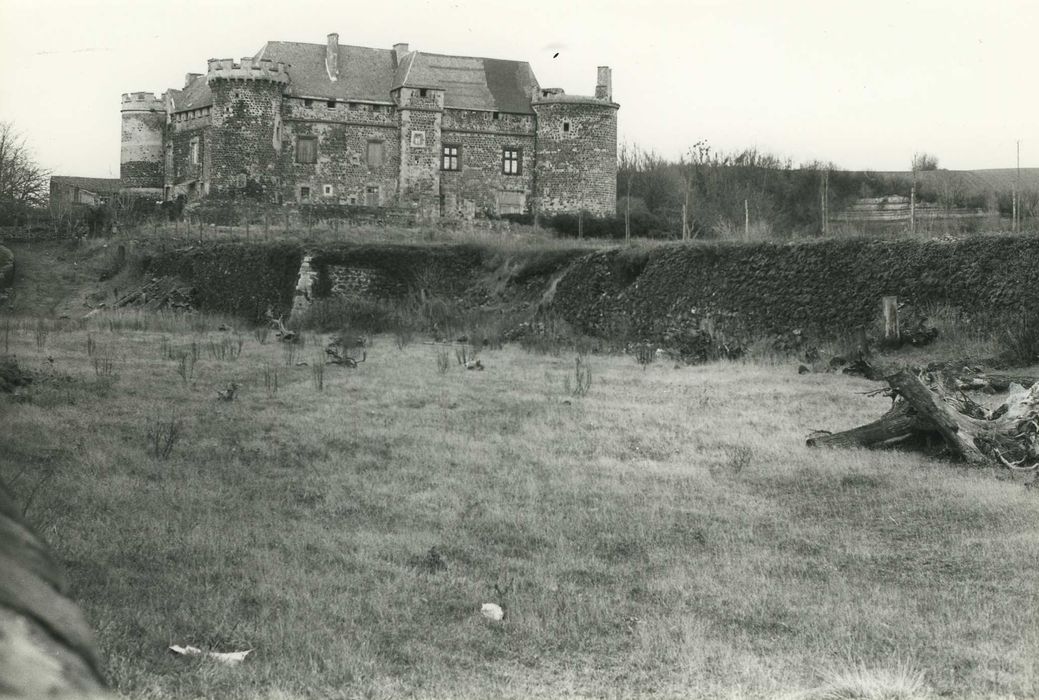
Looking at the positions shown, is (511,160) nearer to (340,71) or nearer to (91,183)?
(340,71)

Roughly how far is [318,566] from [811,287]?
51.9 feet

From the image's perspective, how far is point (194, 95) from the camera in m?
46.9

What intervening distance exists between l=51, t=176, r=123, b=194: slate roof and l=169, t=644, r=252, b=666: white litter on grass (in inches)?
2442

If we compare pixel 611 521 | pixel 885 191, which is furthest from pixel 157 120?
pixel 611 521

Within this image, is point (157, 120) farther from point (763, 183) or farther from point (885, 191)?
point (885, 191)

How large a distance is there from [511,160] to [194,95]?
15.5 meters

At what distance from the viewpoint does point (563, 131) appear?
147 ft

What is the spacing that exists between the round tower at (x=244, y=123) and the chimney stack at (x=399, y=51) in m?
6.12

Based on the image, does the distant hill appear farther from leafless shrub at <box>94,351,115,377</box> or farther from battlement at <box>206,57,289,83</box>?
leafless shrub at <box>94,351,115,377</box>

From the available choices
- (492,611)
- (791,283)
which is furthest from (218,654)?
(791,283)

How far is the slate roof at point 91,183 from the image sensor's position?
62.5m

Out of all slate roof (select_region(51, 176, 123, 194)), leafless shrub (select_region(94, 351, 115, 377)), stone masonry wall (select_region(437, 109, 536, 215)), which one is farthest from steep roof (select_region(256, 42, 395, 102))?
leafless shrub (select_region(94, 351, 115, 377))

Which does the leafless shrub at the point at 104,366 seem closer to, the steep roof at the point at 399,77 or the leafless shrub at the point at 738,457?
the leafless shrub at the point at 738,457

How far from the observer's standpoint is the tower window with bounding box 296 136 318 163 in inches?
1720
